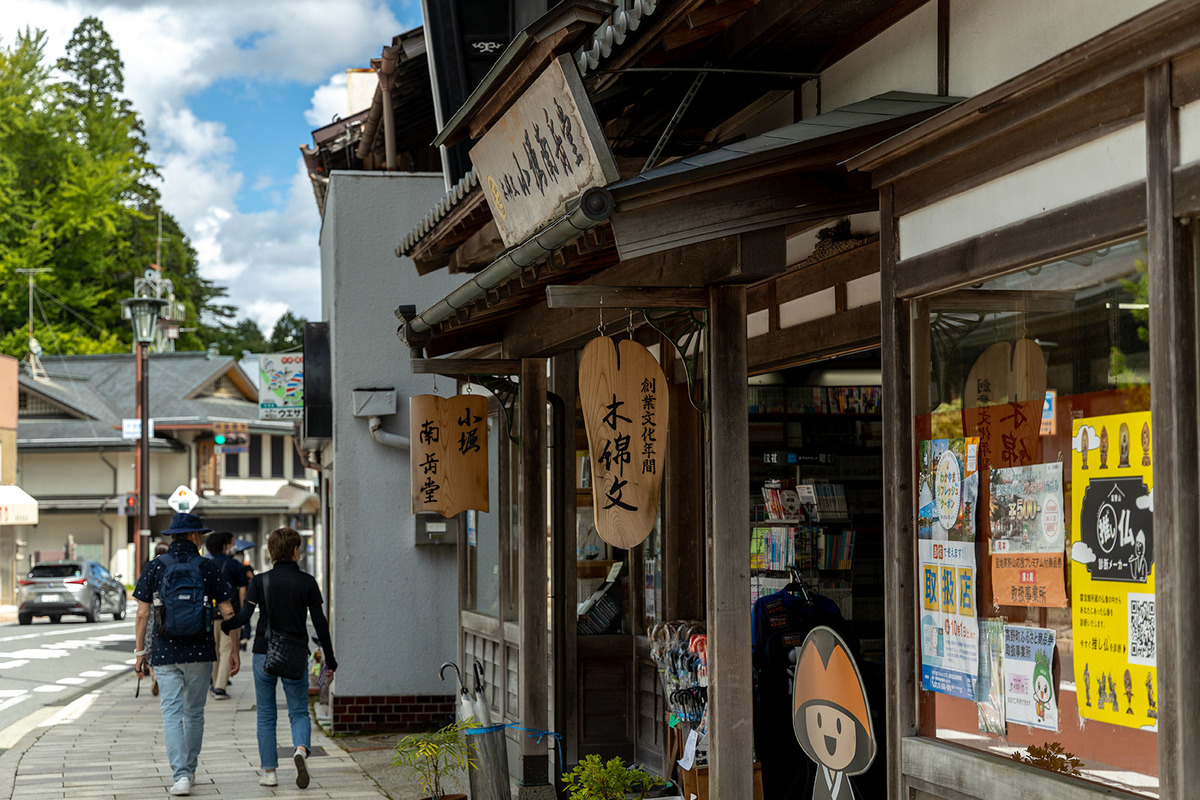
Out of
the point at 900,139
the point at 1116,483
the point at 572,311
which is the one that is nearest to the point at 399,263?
the point at 572,311

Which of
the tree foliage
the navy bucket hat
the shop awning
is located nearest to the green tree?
the tree foliage

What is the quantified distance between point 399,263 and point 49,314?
1674 inches

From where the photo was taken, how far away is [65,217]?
50.2 metres

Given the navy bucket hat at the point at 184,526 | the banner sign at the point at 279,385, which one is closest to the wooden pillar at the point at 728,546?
the navy bucket hat at the point at 184,526

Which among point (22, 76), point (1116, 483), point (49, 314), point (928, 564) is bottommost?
point (928, 564)

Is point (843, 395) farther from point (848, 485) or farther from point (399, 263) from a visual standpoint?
point (399, 263)

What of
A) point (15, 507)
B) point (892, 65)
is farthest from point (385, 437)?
point (15, 507)

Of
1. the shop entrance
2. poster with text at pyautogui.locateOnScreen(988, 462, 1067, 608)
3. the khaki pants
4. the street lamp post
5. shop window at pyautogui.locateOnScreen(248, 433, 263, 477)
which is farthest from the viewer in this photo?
shop window at pyautogui.locateOnScreen(248, 433, 263, 477)

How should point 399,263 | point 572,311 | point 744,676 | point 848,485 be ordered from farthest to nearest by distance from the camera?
point 399,263 < point 848,485 < point 572,311 < point 744,676

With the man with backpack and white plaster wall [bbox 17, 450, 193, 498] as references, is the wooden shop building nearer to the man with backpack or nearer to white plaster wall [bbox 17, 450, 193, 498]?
the man with backpack

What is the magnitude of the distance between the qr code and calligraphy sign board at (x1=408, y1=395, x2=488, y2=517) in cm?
621

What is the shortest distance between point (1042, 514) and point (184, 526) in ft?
24.8

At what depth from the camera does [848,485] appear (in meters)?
8.03

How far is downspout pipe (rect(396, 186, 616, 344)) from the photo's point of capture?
4684mm
